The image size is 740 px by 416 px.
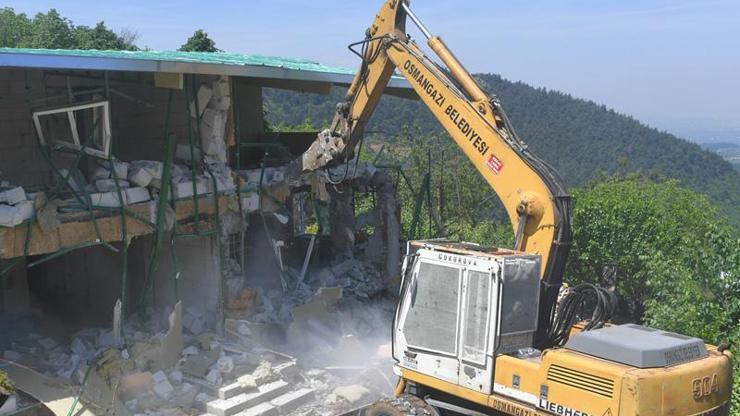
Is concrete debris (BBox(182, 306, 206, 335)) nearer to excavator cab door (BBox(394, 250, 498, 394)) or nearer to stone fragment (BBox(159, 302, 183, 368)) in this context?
stone fragment (BBox(159, 302, 183, 368))

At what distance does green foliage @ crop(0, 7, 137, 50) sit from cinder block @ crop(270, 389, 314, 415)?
37.1 metres

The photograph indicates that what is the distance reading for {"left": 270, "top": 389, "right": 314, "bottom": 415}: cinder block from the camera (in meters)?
10.7

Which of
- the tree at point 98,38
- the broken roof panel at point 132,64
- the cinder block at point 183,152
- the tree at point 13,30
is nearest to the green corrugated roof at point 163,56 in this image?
the broken roof panel at point 132,64

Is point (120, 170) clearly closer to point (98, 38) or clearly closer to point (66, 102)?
point (66, 102)

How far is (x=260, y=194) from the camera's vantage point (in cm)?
1355

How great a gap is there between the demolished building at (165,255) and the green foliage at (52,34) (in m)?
33.1

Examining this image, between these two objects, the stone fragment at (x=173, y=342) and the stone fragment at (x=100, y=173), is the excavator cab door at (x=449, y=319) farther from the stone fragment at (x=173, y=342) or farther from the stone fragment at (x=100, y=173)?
the stone fragment at (x=100, y=173)

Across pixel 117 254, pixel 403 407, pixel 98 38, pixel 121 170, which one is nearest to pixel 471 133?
pixel 403 407

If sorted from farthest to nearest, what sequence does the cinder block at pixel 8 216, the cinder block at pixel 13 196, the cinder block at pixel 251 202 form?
the cinder block at pixel 251 202, the cinder block at pixel 13 196, the cinder block at pixel 8 216

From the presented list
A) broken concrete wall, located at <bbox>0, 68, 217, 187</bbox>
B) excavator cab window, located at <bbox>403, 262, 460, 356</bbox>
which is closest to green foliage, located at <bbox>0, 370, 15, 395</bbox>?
broken concrete wall, located at <bbox>0, 68, 217, 187</bbox>

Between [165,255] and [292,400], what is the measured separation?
144 inches

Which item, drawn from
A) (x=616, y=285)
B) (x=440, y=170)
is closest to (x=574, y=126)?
(x=440, y=170)

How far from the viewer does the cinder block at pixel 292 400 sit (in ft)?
35.1

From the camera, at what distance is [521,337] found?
745cm
